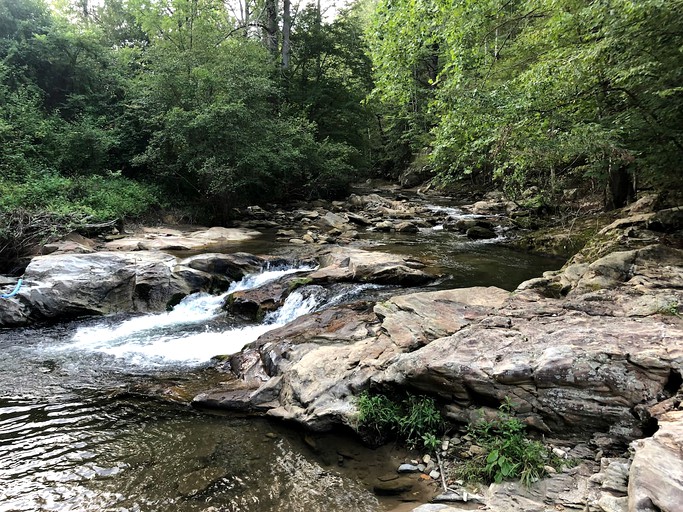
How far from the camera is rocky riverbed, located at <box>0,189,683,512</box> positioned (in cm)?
319

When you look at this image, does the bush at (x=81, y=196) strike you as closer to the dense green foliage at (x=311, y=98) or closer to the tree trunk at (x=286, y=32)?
the dense green foliage at (x=311, y=98)

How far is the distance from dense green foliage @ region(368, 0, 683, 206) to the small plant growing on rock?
5533 millimetres

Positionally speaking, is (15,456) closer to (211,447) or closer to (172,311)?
(211,447)

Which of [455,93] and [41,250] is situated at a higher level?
[455,93]

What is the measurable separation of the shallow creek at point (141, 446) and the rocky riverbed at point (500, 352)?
1.46 feet

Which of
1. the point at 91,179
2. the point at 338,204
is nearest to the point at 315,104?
the point at 338,204

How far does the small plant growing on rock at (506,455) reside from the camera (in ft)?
11.0

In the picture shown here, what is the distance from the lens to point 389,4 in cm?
935

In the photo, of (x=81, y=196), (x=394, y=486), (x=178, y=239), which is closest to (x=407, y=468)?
(x=394, y=486)

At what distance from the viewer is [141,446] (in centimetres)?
447

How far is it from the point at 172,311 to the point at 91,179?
8291 millimetres

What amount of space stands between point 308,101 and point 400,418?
2144 cm

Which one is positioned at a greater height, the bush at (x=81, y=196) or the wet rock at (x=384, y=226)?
the bush at (x=81, y=196)

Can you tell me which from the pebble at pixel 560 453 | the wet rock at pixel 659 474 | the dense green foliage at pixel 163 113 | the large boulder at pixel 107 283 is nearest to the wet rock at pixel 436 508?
the pebble at pixel 560 453
